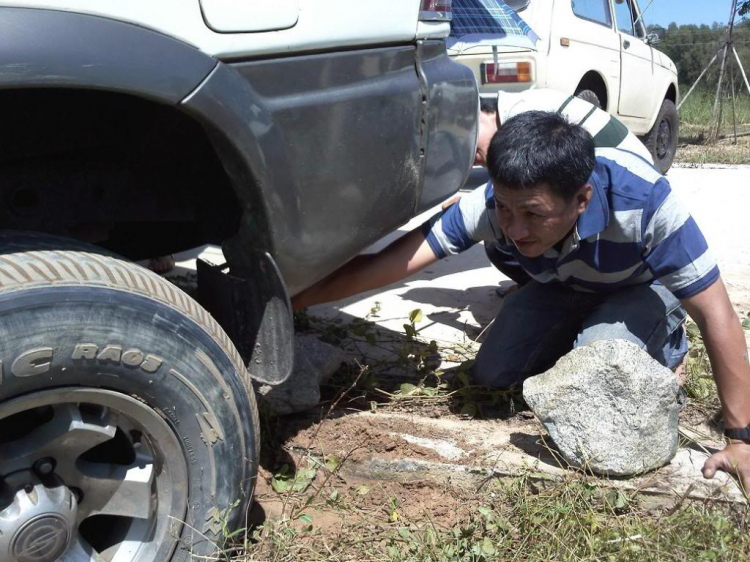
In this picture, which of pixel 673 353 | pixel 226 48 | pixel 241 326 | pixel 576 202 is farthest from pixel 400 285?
pixel 226 48

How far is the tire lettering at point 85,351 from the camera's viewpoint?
1.63 metres

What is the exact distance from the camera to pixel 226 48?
1.81m

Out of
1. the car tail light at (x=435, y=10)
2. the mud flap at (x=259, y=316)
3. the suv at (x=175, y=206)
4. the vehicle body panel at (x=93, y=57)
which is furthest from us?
the car tail light at (x=435, y=10)

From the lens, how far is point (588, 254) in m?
2.72

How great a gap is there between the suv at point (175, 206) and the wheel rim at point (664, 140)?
856cm

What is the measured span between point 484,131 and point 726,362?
138 centimetres

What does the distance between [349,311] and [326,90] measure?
220 cm

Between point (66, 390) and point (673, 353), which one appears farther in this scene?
point (673, 353)

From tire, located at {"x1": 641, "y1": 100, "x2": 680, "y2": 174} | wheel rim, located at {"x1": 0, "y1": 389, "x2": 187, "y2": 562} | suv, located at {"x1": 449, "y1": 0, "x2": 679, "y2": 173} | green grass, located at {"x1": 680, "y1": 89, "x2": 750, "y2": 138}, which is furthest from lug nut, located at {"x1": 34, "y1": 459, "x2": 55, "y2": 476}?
green grass, located at {"x1": 680, "y1": 89, "x2": 750, "y2": 138}

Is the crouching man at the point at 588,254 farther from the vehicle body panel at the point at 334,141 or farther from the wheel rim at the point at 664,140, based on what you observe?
the wheel rim at the point at 664,140

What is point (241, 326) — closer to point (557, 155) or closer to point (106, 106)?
point (106, 106)

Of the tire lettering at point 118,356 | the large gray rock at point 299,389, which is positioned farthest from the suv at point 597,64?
the tire lettering at point 118,356

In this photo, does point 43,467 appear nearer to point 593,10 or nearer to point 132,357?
point 132,357

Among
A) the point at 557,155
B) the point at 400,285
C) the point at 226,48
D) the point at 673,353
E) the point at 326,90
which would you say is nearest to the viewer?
the point at 226,48
